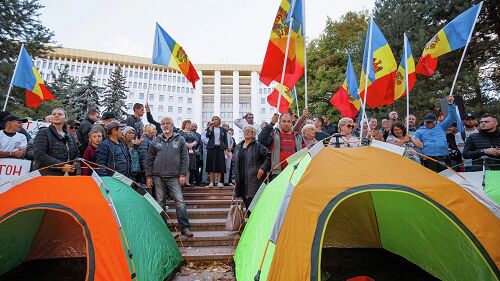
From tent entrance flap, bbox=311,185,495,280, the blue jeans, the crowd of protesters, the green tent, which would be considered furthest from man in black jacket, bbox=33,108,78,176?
tent entrance flap, bbox=311,185,495,280

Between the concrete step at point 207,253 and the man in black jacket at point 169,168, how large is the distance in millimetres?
338

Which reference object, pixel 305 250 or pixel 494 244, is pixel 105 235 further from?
pixel 494 244

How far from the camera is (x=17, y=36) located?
15219 millimetres

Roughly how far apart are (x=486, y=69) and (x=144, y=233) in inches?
582

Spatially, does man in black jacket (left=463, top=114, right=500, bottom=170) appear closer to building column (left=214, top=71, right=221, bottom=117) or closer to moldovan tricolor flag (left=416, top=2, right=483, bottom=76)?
moldovan tricolor flag (left=416, top=2, right=483, bottom=76)

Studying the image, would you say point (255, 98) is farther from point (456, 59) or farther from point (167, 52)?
point (167, 52)

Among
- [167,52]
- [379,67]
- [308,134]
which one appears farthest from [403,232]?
[167,52]

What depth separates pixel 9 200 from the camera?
11.0ft

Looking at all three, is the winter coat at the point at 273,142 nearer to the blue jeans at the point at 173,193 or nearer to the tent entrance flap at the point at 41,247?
the blue jeans at the point at 173,193

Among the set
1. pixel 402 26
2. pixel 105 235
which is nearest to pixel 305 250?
pixel 105 235

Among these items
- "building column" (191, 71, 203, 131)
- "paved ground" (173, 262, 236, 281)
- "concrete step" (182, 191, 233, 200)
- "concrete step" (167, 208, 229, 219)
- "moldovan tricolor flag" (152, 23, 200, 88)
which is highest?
"building column" (191, 71, 203, 131)

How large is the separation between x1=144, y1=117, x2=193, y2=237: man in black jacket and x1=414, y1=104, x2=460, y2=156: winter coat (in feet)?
15.5

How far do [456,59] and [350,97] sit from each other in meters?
7.87

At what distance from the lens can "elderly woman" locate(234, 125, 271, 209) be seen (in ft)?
17.2
